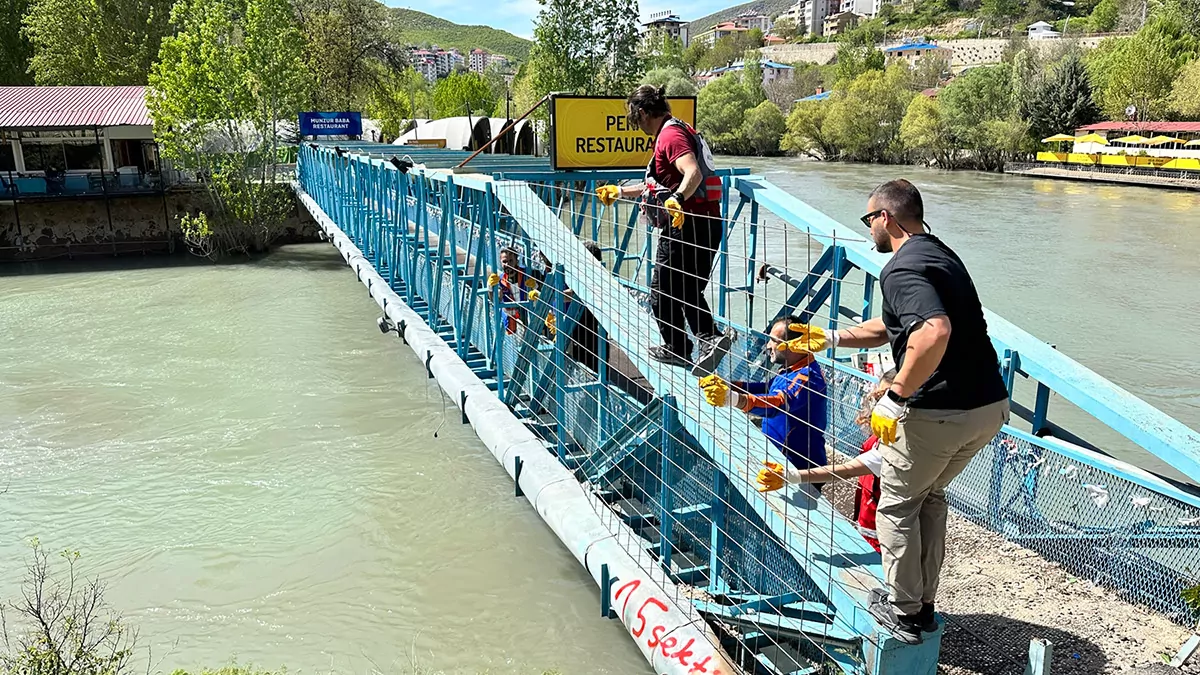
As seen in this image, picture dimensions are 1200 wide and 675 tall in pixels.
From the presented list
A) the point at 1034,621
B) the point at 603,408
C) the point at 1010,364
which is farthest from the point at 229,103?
the point at 1034,621

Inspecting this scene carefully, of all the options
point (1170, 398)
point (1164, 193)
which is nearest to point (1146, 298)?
point (1170, 398)

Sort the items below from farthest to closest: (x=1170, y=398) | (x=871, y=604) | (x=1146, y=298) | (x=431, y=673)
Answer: (x=1146, y=298), (x=1170, y=398), (x=431, y=673), (x=871, y=604)

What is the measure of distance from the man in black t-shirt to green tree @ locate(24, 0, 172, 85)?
3537 centimetres

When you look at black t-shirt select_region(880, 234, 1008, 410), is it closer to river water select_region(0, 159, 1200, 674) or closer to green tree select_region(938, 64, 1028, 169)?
river water select_region(0, 159, 1200, 674)

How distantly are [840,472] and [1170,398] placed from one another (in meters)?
9.04

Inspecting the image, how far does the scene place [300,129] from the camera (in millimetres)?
22844

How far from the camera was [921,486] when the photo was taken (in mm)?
2832

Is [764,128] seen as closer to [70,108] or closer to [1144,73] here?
[1144,73]

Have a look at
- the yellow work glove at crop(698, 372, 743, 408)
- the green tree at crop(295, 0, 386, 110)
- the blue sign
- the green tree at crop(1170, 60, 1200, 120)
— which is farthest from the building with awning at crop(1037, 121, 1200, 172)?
the yellow work glove at crop(698, 372, 743, 408)

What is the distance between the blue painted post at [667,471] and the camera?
4.02 m

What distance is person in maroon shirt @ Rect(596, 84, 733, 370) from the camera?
15.1 feet

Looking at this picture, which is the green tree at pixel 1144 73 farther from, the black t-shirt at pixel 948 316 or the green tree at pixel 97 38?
the black t-shirt at pixel 948 316

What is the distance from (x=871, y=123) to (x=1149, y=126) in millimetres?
16793

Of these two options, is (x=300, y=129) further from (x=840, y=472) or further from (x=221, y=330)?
(x=840, y=472)
